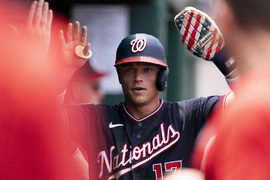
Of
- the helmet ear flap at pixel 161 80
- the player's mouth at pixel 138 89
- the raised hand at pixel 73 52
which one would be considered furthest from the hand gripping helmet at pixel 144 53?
the raised hand at pixel 73 52

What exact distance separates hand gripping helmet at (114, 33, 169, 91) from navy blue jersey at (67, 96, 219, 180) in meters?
0.22

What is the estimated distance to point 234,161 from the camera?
1258mm

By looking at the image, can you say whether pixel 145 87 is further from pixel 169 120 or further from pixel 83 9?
pixel 83 9

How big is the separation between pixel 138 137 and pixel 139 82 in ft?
1.21

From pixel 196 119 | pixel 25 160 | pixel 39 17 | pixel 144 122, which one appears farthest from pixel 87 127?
pixel 25 160

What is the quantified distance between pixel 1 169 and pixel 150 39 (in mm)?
2005

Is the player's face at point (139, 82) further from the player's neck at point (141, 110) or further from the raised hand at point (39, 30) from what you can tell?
the raised hand at point (39, 30)

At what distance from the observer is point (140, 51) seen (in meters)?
3.22

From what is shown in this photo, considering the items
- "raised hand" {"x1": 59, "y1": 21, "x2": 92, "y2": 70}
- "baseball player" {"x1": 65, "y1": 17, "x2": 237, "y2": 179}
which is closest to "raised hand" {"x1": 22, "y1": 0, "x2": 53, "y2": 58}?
"raised hand" {"x1": 59, "y1": 21, "x2": 92, "y2": 70}

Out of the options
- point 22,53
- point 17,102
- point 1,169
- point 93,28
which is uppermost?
point 93,28

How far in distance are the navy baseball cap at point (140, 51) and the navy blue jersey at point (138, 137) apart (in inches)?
13.4

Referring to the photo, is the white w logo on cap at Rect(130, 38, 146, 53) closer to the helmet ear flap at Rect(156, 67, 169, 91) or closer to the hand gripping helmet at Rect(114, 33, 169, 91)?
the hand gripping helmet at Rect(114, 33, 169, 91)

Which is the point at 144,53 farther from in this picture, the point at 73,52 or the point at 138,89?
the point at 73,52

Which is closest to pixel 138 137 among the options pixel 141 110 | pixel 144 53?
pixel 141 110
